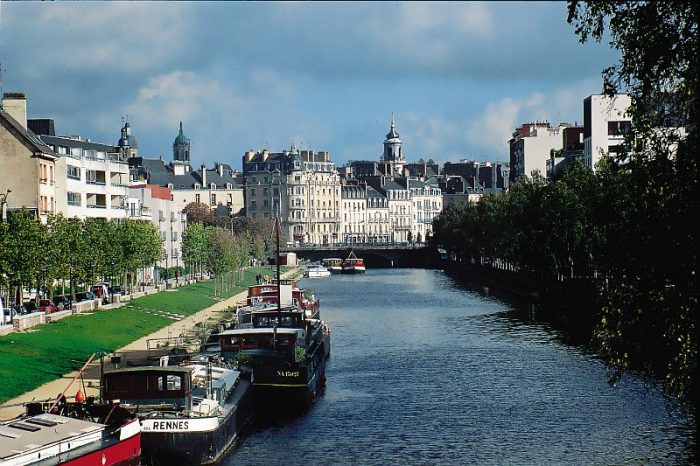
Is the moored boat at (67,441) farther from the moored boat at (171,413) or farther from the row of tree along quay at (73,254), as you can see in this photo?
the row of tree along quay at (73,254)

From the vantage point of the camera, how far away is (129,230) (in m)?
121

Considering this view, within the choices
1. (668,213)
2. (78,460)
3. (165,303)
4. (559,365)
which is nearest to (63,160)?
(165,303)

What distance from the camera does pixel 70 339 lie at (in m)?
75.5

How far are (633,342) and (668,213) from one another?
4521 millimetres

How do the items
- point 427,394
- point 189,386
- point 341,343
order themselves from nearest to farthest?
point 189,386, point 427,394, point 341,343

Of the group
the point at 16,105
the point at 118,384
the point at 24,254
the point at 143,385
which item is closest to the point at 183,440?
the point at 143,385

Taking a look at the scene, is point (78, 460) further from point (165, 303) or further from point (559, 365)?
point (165, 303)

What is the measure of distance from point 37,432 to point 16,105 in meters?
84.7

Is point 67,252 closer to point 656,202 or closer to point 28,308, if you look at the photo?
point 28,308

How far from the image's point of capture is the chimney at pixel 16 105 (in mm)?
117438

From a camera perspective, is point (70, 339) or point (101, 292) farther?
point (101, 292)

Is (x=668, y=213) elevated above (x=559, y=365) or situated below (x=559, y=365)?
above

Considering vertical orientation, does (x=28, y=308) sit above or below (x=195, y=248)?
below

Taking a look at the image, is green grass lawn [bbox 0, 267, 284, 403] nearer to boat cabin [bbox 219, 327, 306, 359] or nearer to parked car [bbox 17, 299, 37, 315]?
parked car [bbox 17, 299, 37, 315]
